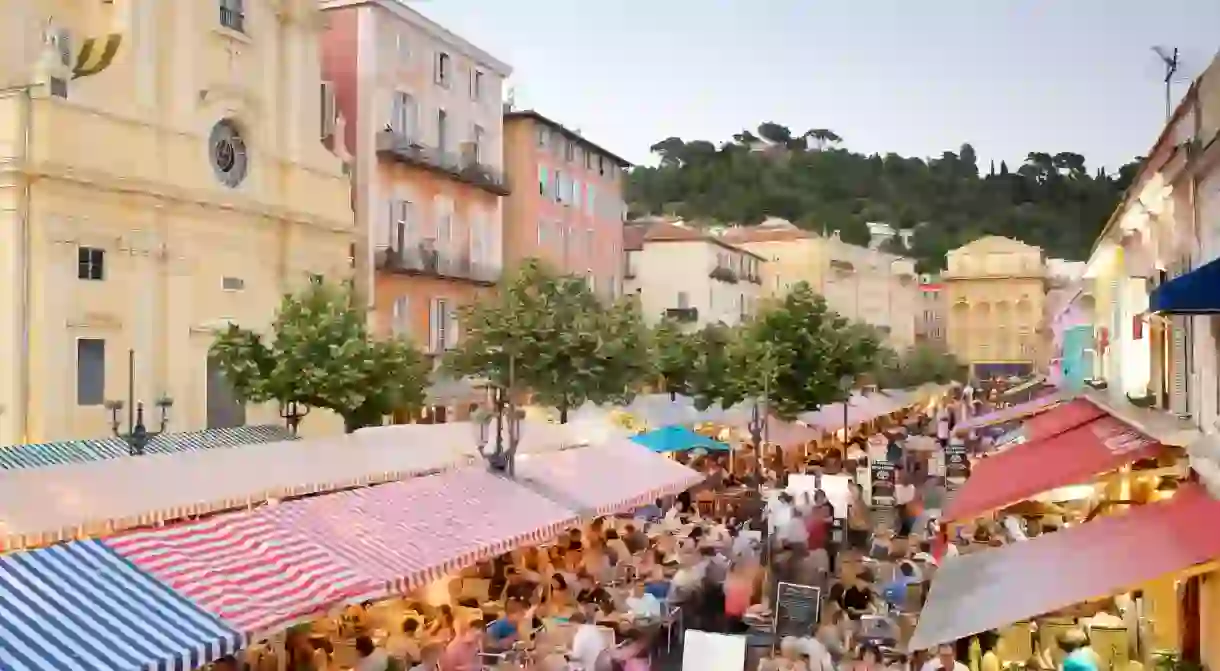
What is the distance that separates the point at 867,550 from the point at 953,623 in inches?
422

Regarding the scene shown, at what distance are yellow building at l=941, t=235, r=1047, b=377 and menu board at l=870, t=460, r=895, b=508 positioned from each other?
71.7 m

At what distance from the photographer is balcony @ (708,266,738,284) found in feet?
198

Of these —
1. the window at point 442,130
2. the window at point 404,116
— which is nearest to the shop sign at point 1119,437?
the window at point 404,116

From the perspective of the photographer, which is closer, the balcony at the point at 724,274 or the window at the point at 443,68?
the window at the point at 443,68

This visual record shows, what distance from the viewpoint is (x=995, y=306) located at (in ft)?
320

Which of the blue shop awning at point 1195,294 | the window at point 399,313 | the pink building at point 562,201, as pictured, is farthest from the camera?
the pink building at point 562,201

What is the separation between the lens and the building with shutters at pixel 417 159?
32875 millimetres

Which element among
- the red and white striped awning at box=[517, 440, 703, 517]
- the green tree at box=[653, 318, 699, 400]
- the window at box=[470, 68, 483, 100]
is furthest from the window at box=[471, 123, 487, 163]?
the red and white striped awning at box=[517, 440, 703, 517]

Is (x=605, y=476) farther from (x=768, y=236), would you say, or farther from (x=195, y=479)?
(x=768, y=236)

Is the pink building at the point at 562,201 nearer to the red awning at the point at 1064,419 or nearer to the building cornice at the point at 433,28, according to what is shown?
the building cornice at the point at 433,28

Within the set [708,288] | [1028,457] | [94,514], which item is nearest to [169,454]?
[94,514]

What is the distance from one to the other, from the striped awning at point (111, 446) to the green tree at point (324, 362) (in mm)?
798

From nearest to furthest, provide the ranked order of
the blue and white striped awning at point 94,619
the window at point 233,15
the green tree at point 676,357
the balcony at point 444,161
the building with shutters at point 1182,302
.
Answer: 1. the blue and white striped awning at point 94,619
2. the building with shutters at point 1182,302
3. the window at point 233,15
4. the balcony at point 444,161
5. the green tree at point 676,357

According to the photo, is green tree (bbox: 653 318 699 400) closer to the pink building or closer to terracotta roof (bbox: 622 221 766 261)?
the pink building
